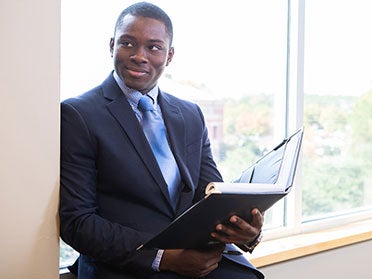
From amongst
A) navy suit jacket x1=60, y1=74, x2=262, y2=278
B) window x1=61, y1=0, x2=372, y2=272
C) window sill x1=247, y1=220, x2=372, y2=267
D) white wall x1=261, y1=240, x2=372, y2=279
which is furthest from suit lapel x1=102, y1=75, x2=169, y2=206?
white wall x1=261, y1=240, x2=372, y2=279

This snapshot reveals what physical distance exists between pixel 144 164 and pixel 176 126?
20 cm

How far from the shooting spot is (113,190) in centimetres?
137

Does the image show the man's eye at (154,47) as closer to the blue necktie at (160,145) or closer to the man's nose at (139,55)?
the man's nose at (139,55)

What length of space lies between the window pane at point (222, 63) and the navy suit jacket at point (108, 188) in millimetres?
375

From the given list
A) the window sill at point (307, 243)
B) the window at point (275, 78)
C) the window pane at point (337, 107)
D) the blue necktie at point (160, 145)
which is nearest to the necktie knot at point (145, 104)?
the blue necktie at point (160, 145)

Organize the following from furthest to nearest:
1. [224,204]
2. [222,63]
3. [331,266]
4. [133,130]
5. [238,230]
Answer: [331,266] → [222,63] → [133,130] → [238,230] → [224,204]

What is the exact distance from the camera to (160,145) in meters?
1.45

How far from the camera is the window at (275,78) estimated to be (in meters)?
1.79

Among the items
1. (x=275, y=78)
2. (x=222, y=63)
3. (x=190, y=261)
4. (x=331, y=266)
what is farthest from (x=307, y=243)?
(x=190, y=261)

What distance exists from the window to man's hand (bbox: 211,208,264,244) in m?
0.65

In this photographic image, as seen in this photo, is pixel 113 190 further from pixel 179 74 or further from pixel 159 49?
pixel 179 74

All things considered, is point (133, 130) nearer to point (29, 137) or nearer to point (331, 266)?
point (29, 137)

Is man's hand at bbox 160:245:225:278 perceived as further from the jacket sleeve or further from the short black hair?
the short black hair

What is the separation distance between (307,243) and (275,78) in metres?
0.75
